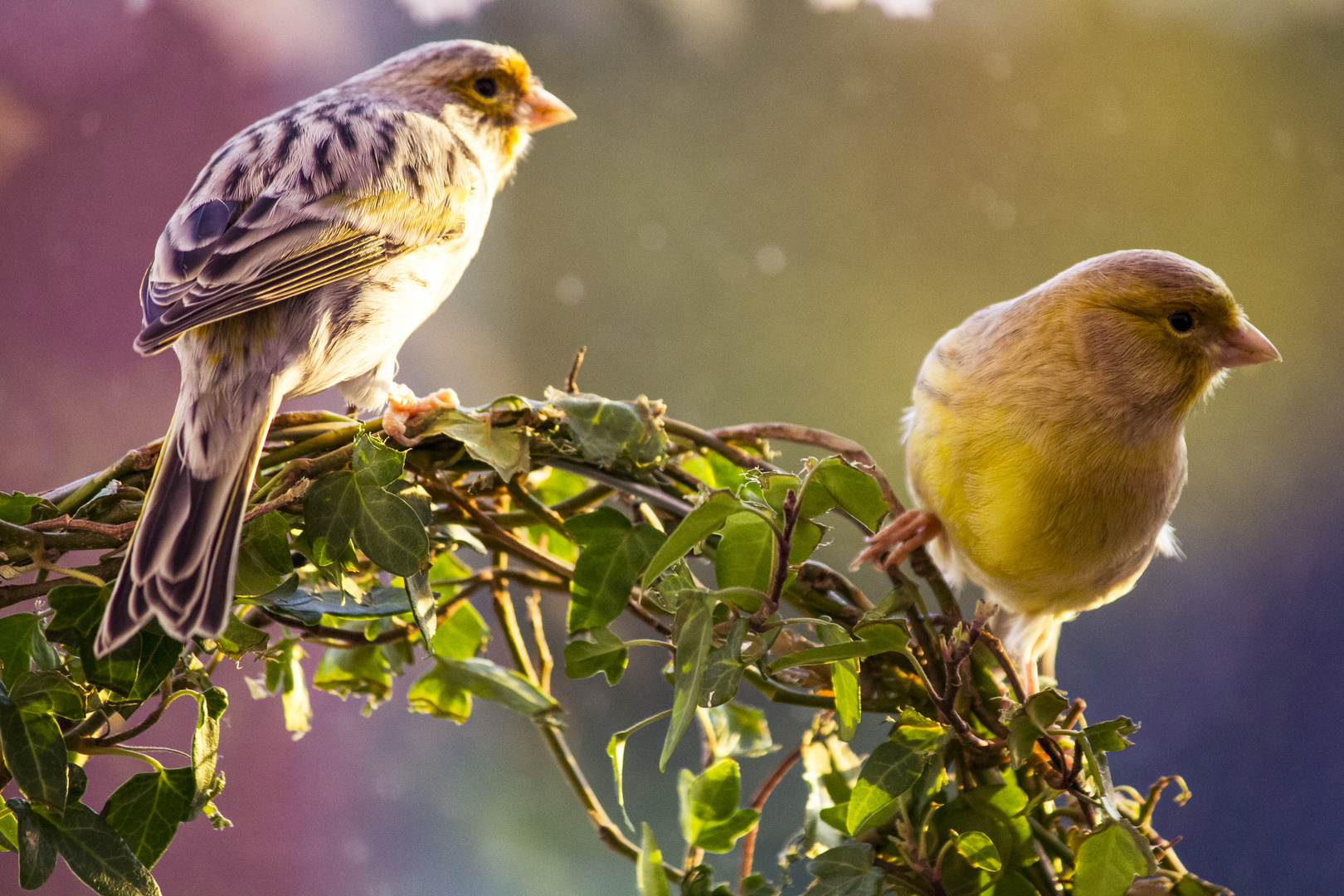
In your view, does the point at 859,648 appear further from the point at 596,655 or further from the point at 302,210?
the point at 302,210

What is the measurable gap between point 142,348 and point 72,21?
1089mm

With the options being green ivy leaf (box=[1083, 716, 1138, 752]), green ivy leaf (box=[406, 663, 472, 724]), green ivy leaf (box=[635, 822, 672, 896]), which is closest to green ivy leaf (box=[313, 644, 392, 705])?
green ivy leaf (box=[406, 663, 472, 724])

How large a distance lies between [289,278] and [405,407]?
0.13 m

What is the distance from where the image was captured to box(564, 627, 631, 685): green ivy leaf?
586 mm

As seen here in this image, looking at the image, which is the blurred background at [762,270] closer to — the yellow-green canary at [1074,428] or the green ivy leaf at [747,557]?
the yellow-green canary at [1074,428]

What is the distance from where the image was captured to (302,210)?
82 centimetres

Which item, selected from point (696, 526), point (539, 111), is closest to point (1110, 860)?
point (696, 526)

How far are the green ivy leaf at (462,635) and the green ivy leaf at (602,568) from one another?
234 mm

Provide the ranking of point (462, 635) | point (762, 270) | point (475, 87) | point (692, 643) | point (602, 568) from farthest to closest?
point (762, 270) < point (475, 87) < point (462, 635) < point (602, 568) < point (692, 643)

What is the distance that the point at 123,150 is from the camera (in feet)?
4.60

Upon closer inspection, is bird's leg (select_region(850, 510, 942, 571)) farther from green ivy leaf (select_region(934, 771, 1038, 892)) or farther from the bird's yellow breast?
green ivy leaf (select_region(934, 771, 1038, 892))

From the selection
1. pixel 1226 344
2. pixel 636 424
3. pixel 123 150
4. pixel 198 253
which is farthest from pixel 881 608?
pixel 123 150

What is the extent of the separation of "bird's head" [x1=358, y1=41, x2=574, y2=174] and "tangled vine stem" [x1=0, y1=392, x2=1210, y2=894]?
2.05 ft

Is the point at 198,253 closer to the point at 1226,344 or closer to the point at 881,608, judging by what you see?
the point at 881,608
